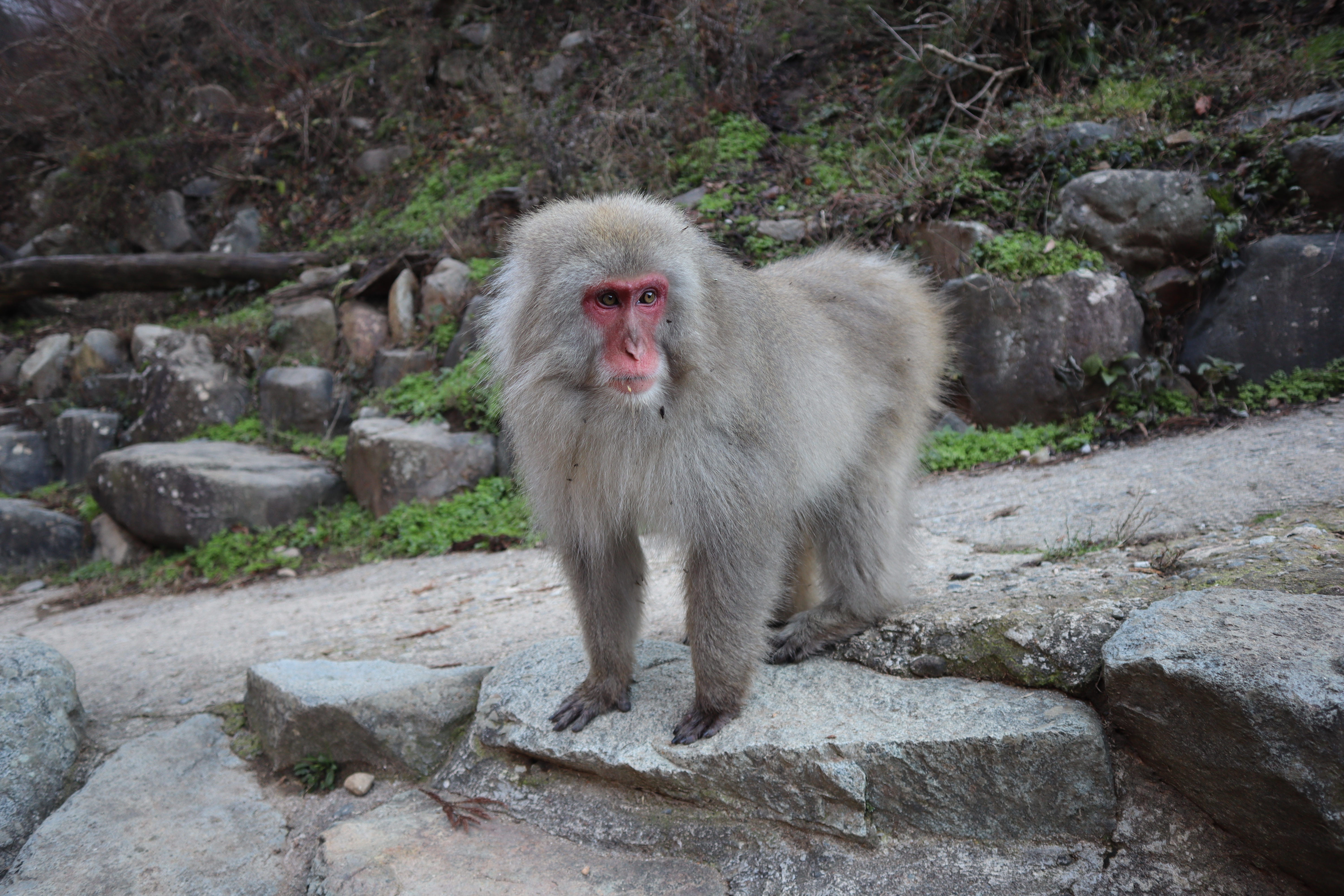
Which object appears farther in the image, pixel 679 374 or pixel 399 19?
pixel 399 19

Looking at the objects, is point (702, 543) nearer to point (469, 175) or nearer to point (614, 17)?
point (469, 175)

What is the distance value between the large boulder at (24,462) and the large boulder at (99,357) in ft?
2.65

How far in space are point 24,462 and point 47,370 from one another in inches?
52.3

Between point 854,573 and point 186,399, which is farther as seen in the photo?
point 186,399

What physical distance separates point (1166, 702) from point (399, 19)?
12.9 metres

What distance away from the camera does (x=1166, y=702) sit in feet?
6.73

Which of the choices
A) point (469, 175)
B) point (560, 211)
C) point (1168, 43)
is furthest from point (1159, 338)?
point (469, 175)

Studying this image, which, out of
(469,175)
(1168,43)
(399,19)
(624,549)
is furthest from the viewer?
(399,19)

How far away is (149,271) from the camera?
9844mm

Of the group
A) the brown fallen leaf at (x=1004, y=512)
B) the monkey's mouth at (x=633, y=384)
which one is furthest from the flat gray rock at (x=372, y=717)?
the brown fallen leaf at (x=1004, y=512)

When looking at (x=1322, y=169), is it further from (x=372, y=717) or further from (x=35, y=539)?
(x=35, y=539)

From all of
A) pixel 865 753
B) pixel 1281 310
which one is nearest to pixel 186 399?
pixel 865 753

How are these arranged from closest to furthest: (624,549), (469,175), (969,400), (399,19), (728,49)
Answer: (624,549), (969,400), (728,49), (469,175), (399,19)

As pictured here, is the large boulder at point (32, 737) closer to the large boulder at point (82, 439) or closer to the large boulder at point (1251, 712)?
the large boulder at point (1251, 712)
